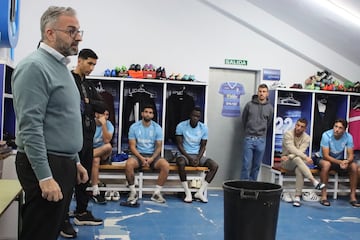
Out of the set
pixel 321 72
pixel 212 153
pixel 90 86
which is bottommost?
pixel 212 153

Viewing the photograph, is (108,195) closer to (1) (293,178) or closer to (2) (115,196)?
(2) (115,196)

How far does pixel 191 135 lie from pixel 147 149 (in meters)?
0.65

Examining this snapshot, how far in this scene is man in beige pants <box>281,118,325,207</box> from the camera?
230 inches

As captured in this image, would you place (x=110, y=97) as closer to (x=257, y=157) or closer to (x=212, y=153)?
(x=212, y=153)

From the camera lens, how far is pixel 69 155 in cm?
206

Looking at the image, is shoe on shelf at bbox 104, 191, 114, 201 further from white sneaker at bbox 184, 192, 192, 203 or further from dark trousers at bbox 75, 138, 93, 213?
dark trousers at bbox 75, 138, 93, 213

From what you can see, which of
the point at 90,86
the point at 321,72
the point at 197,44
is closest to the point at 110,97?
the point at 197,44

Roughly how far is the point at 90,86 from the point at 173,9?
9.71 ft

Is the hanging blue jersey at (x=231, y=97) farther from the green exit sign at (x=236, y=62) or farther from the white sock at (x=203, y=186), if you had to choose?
the white sock at (x=203, y=186)

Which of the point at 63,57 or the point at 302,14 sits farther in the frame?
the point at 302,14

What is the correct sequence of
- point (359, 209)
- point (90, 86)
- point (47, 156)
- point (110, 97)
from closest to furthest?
point (47, 156), point (90, 86), point (359, 209), point (110, 97)

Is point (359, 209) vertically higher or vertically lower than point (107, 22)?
lower

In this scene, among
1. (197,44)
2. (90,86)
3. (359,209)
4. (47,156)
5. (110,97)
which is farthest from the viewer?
(197,44)

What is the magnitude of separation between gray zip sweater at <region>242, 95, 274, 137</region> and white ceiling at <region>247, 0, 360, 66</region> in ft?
4.21
